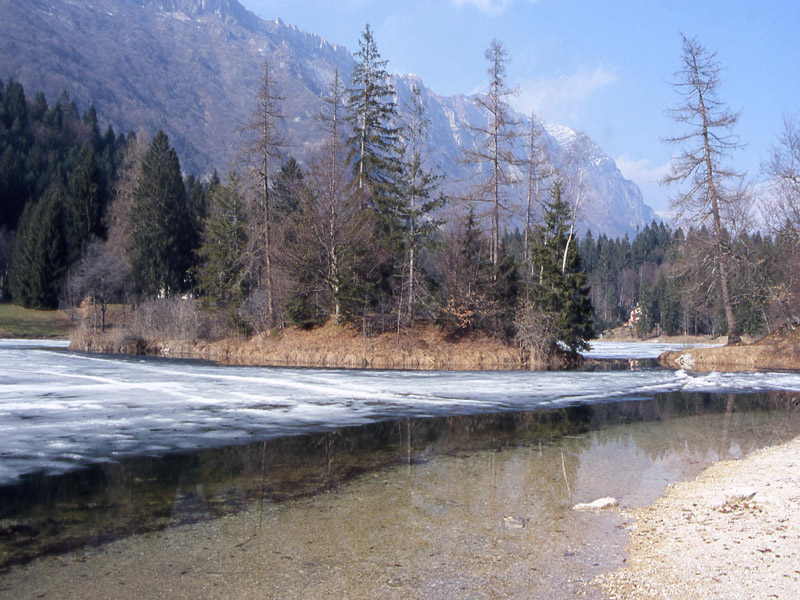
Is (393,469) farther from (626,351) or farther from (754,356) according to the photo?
→ (626,351)

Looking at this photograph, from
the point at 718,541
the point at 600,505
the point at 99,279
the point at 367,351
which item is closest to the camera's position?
the point at 718,541

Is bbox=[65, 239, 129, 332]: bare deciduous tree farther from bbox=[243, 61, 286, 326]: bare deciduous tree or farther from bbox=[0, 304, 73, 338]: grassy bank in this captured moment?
bbox=[243, 61, 286, 326]: bare deciduous tree

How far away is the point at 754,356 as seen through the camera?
101 feet

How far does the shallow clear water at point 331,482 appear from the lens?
5070 mm

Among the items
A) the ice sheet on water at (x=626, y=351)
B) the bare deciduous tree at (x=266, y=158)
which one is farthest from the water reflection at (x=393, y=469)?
the bare deciduous tree at (x=266, y=158)

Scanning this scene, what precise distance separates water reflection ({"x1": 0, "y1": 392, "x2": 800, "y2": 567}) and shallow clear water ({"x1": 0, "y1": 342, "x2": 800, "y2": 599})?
41 millimetres

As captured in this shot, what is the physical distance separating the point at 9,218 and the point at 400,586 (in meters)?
84.7

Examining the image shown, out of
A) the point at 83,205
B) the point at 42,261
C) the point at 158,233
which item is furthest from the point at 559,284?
the point at 83,205

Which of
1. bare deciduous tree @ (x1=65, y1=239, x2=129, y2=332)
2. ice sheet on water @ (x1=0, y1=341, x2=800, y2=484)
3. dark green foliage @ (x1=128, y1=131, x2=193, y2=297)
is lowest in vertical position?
ice sheet on water @ (x1=0, y1=341, x2=800, y2=484)

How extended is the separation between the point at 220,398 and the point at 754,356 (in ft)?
88.3

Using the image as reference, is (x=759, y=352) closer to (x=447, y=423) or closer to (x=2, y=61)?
(x=447, y=423)

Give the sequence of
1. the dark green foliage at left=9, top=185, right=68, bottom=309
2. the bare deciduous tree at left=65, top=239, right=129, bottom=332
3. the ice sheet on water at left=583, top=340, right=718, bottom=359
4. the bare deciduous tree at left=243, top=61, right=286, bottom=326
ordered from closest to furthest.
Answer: the bare deciduous tree at left=243, top=61, right=286, bottom=326 < the ice sheet on water at left=583, top=340, right=718, bottom=359 < the bare deciduous tree at left=65, top=239, right=129, bottom=332 < the dark green foliage at left=9, top=185, right=68, bottom=309

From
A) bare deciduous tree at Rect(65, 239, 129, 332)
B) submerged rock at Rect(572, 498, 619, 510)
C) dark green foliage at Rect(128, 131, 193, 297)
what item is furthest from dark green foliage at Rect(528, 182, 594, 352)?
bare deciduous tree at Rect(65, 239, 129, 332)

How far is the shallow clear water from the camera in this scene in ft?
16.6
